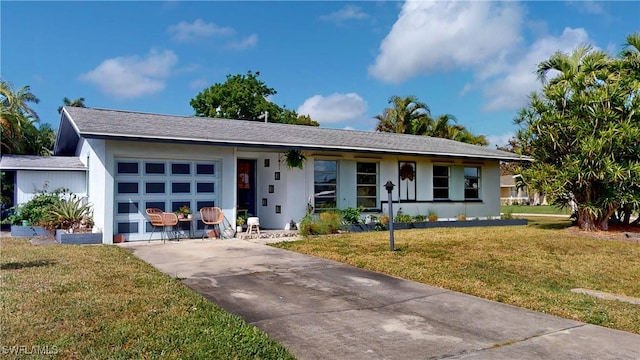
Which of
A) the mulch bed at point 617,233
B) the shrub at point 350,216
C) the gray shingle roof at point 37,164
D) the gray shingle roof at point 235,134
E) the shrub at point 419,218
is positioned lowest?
the mulch bed at point 617,233

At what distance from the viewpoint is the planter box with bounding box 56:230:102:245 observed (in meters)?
11.1

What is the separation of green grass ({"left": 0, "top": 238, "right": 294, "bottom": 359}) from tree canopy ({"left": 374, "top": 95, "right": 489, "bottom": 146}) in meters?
25.1

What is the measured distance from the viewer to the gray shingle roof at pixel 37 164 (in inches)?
533

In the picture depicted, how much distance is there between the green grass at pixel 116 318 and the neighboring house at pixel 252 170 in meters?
4.72

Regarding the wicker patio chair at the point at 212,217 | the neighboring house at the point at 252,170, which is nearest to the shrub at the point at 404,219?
the neighboring house at the point at 252,170

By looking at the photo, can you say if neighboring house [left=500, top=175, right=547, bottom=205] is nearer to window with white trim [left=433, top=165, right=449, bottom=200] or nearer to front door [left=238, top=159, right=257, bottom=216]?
window with white trim [left=433, top=165, right=449, bottom=200]

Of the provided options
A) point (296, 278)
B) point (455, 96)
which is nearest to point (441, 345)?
point (296, 278)

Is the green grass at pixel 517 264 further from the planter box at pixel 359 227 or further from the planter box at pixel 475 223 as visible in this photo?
the planter box at pixel 475 223

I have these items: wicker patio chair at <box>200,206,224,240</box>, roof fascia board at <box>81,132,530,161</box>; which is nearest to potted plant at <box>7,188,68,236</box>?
roof fascia board at <box>81,132,530,161</box>

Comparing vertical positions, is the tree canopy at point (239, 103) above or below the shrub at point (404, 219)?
above

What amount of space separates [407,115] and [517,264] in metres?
22.6

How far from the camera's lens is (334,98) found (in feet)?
123

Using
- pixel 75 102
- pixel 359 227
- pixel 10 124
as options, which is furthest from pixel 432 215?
pixel 75 102

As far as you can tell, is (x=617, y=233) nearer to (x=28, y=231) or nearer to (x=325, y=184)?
(x=325, y=184)
